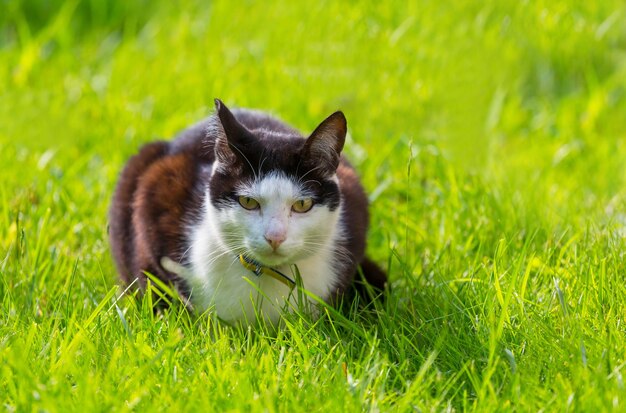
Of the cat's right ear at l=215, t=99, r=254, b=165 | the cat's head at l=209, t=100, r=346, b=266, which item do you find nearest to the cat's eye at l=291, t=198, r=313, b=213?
the cat's head at l=209, t=100, r=346, b=266

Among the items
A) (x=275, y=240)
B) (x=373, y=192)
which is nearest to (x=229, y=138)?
(x=275, y=240)

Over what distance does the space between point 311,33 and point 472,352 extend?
3011 mm

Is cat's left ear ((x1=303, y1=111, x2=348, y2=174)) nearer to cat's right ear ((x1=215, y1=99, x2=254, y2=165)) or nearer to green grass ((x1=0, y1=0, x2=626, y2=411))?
cat's right ear ((x1=215, y1=99, x2=254, y2=165))

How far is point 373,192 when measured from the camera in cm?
394

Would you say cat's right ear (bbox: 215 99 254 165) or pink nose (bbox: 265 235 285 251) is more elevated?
cat's right ear (bbox: 215 99 254 165)

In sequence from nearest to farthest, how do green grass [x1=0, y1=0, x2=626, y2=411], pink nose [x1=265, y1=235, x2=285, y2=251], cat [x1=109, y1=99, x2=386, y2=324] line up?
1. green grass [x1=0, y1=0, x2=626, y2=411]
2. pink nose [x1=265, y1=235, x2=285, y2=251]
3. cat [x1=109, y1=99, x2=386, y2=324]

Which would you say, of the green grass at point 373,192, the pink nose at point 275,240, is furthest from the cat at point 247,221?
the green grass at point 373,192

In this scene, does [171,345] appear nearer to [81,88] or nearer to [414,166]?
[414,166]

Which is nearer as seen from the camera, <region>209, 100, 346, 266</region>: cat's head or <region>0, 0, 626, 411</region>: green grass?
<region>0, 0, 626, 411</region>: green grass

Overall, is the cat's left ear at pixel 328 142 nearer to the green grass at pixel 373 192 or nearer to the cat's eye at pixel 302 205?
the cat's eye at pixel 302 205

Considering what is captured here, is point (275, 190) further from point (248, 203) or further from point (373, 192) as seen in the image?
point (373, 192)

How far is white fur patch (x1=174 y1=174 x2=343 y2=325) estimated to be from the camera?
8.63 ft

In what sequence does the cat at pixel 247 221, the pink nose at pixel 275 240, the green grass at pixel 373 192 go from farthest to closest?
the cat at pixel 247 221 < the pink nose at pixel 275 240 < the green grass at pixel 373 192

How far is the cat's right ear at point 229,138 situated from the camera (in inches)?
104
